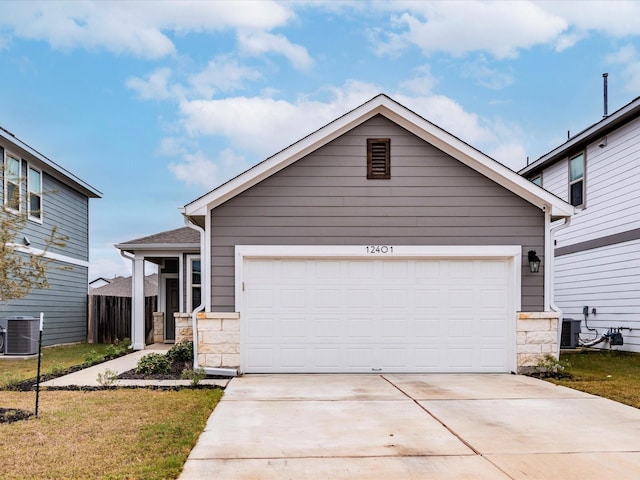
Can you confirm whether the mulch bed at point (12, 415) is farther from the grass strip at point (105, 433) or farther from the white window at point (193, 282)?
the white window at point (193, 282)

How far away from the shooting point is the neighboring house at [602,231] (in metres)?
13.8

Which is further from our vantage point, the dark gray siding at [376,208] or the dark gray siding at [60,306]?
the dark gray siding at [60,306]

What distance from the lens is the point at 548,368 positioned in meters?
10.5

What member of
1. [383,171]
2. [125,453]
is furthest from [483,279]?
[125,453]

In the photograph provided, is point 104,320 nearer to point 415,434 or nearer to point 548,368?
point 548,368

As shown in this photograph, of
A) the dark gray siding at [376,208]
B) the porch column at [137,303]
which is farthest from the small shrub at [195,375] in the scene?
the porch column at [137,303]

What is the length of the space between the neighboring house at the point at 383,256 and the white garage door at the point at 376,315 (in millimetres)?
18

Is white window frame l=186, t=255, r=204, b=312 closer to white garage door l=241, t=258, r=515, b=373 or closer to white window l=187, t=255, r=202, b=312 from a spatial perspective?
white window l=187, t=255, r=202, b=312

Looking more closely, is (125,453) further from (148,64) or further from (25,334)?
(148,64)

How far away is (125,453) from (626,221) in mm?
12750

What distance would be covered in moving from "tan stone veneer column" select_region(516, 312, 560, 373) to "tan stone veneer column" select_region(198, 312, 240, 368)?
4.97 metres

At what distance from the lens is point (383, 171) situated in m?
10.7

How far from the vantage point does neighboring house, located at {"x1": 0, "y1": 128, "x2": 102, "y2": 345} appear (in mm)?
15383

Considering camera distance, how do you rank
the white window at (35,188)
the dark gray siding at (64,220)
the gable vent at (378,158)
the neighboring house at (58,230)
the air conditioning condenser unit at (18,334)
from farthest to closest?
the dark gray siding at (64,220) → the white window at (35,188) → the neighboring house at (58,230) → the air conditioning condenser unit at (18,334) → the gable vent at (378,158)
